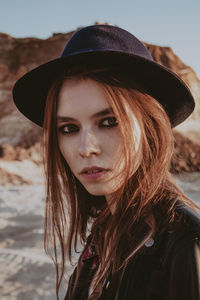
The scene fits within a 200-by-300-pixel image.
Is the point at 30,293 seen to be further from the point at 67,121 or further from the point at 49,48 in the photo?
the point at 49,48

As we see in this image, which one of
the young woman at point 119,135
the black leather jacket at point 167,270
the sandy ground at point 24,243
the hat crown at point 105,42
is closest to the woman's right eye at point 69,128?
the young woman at point 119,135

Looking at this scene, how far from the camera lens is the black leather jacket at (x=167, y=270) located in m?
0.75

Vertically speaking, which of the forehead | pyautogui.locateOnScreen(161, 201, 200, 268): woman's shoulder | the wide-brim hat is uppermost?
the wide-brim hat

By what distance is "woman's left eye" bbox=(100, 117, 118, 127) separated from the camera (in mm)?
1196

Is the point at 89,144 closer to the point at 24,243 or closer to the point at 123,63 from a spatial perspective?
the point at 123,63

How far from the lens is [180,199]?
1047mm

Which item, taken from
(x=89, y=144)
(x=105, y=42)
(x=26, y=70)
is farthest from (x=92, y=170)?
(x=26, y=70)

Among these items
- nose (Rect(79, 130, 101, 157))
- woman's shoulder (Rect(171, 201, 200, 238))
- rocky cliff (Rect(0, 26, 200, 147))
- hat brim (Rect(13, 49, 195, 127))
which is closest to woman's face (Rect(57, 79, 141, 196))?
nose (Rect(79, 130, 101, 157))

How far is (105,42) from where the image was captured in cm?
114

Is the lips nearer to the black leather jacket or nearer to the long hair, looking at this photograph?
the long hair

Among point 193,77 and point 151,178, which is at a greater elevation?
point 193,77

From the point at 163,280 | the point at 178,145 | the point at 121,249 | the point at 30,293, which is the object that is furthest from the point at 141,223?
the point at 178,145

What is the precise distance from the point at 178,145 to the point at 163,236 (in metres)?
9.29

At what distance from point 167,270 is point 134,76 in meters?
0.80
